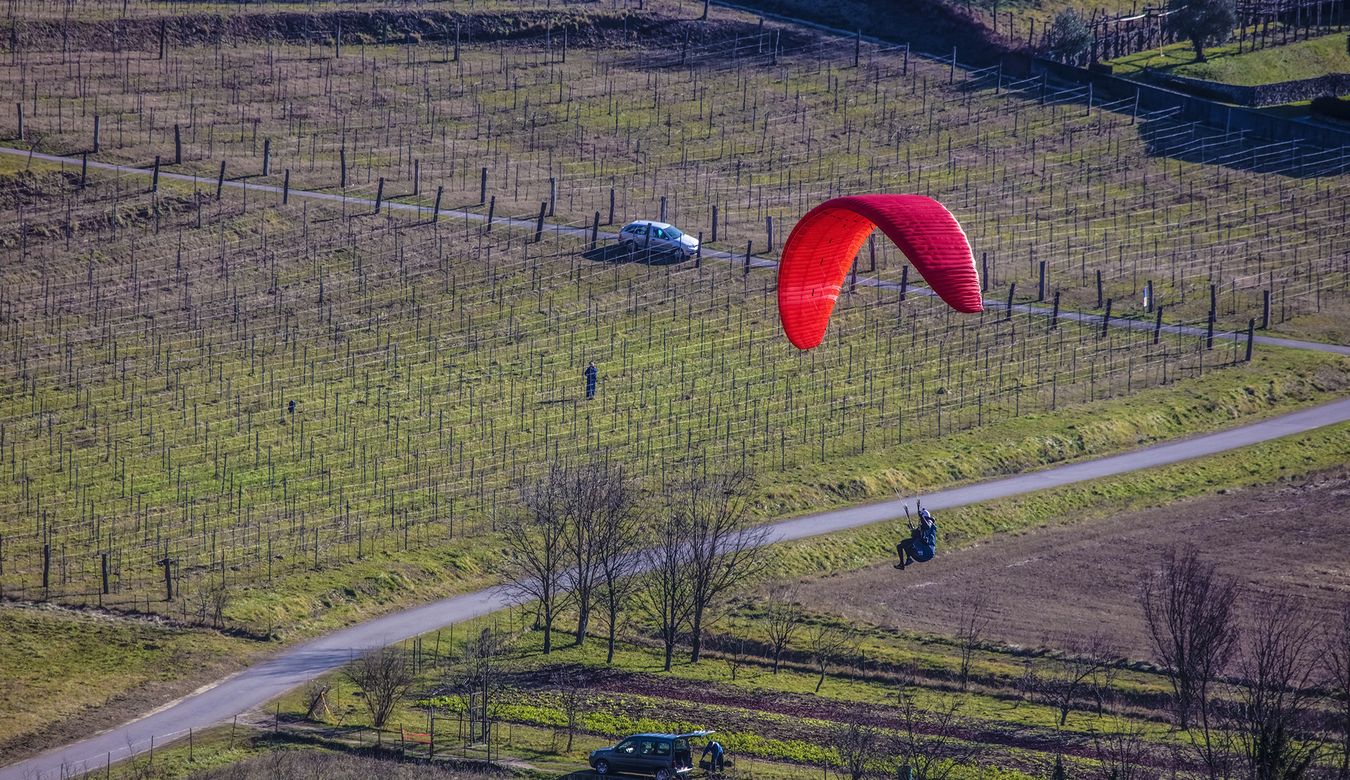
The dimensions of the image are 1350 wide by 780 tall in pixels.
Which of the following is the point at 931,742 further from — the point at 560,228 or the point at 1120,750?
the point at 560,228

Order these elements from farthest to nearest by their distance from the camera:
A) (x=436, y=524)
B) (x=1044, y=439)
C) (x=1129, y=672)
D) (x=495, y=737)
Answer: (x=1044, y=439) → (x=436, y=524) → (x=1129, y=672) → (x=495, y=737)

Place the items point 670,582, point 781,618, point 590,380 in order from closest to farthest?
1. point 670,582
2. point 781,618
3. point 590,380

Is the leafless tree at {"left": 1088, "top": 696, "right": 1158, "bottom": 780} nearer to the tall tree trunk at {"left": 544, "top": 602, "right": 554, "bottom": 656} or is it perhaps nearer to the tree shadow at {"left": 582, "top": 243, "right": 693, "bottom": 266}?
the tall tree trunk at {"left": 544, "top": 602, "right": 554, "bottom": 656}

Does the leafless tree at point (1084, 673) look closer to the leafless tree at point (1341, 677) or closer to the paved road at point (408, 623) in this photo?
the leafless tree at point (1341, 677)

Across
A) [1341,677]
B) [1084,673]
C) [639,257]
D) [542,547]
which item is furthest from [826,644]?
[639,257]

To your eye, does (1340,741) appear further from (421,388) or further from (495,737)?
(421,388)

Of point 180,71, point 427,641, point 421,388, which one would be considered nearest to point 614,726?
point 427,641
